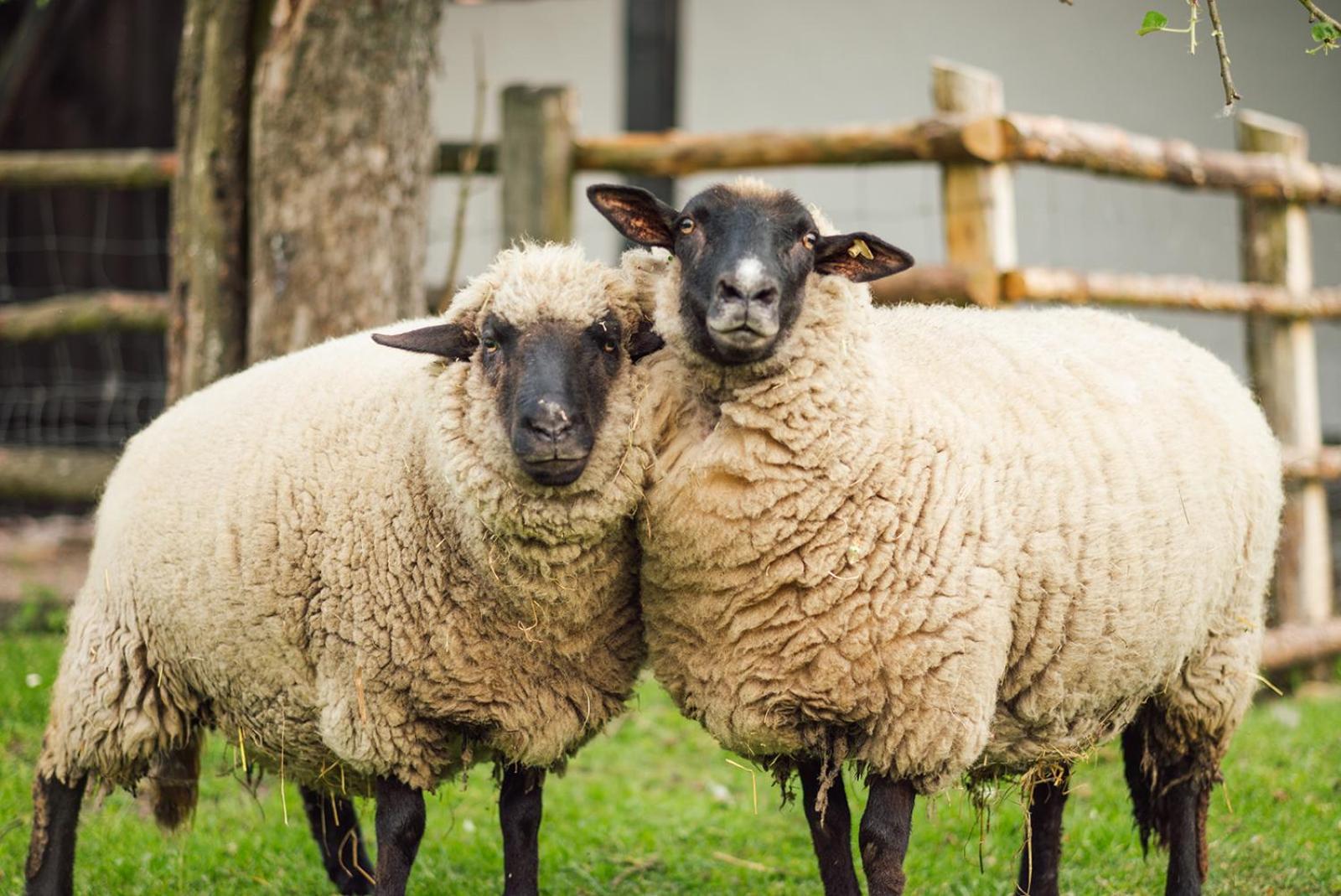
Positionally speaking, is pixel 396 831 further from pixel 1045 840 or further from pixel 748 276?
pixel 1045 840

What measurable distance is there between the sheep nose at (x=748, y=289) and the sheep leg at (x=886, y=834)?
3.93ft

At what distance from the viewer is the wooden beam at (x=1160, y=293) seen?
5832 millimetres

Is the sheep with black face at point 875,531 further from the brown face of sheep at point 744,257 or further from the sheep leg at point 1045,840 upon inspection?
the sheep leg at point 1045,840

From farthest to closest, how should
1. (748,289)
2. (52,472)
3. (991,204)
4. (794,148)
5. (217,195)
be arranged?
(52,472)
(794,148)
(991,204)
(217,195)
(748,289)

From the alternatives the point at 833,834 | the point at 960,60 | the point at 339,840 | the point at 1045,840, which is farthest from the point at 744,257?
the point at 960,60

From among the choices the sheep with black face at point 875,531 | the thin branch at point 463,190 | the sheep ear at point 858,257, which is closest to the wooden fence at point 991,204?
the thin branch at point 463,190

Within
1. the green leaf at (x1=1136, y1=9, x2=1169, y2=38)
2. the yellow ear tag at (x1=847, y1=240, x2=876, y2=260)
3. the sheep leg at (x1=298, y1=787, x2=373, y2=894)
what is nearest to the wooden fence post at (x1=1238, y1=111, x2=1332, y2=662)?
the yellow ear tag at (x1=847, y1=240, x2=876, y2=260)

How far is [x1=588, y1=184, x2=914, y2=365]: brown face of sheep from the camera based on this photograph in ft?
10.6

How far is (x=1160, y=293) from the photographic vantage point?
6.59 meters

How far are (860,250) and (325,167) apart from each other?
2.27 metres

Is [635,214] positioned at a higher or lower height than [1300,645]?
higher

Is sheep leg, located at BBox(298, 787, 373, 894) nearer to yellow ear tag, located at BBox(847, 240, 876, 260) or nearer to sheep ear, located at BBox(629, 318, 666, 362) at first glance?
sheep ear, located at BBox(629, 318, 666, 362)

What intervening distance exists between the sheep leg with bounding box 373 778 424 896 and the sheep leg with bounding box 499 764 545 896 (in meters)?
0.26

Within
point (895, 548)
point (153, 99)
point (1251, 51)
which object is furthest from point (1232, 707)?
point (153, 99)
